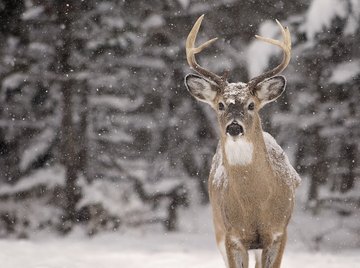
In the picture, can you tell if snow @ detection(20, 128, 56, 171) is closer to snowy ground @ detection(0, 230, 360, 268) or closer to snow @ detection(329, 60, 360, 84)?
snowy ground @ detection(0, 230, 360, 268)

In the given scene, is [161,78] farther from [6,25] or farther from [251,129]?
[251,129]

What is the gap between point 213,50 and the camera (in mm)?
11547

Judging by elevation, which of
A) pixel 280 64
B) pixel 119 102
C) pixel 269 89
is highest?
pixel 119 102

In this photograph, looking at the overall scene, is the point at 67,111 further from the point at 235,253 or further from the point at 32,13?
the point at 235,253

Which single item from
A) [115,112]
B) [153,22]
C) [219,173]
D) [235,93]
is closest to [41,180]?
[115,112]

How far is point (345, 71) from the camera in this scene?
1072 centimetres

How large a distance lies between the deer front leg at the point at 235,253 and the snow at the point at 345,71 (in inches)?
188

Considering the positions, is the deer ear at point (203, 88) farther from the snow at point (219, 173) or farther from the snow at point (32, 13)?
the snow at point (32, 13)

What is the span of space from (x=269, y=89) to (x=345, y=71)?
171 inches

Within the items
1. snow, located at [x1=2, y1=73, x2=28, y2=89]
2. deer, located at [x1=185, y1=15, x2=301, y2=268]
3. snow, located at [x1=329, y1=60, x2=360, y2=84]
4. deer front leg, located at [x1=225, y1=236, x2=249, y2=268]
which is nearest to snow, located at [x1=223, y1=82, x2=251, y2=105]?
deer, located at [x1=185, y1=15, x2=301, y2=268]

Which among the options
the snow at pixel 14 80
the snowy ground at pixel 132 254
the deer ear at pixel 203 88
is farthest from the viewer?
the snow at pixel 14 80

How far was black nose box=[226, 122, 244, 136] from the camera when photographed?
237 inches

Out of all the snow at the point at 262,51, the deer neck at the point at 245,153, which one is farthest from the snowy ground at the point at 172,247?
the deer neck at the point at 245,153

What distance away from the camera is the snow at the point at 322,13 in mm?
10422
